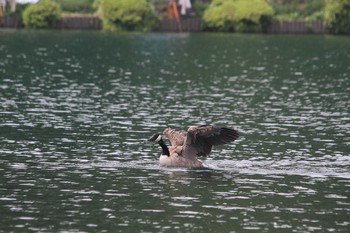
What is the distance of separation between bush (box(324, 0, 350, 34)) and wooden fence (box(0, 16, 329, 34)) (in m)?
2.19

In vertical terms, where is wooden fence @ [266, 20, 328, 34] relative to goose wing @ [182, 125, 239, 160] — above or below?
below

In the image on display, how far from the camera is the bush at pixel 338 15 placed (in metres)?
125

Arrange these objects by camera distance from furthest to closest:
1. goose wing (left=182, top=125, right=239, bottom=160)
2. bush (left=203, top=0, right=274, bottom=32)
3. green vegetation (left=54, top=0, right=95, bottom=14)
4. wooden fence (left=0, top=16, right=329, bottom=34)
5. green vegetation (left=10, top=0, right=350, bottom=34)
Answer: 1. green vegetation (left=54, top=0, right=95, bottom=14)
2. bush (left=203, top=0, right=274, bottom=32)
3. wooden fence (left=0, top=16, right=329, bottom=34)
4. green vegetation (left=10, top=0, right=350, bottom=34)
5. goose wing (left=182, top=125, right=239, bottom=160)

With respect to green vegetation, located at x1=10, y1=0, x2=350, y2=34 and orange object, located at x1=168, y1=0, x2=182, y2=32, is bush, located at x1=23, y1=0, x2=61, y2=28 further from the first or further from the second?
orange object, located at x1=168, y1=0, x2=182, y2=32

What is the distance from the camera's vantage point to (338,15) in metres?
125

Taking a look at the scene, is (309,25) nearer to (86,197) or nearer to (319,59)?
(319,59)

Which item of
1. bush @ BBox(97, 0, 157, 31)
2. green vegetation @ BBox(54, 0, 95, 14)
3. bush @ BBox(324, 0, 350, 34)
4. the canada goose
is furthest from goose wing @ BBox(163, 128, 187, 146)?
green vegetation @ BBox(54, 0, 95, 14)

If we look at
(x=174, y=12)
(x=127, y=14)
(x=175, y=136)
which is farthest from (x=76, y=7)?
(x=175, y=136)

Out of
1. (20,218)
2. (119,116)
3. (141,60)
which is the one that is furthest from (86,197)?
(141,60)

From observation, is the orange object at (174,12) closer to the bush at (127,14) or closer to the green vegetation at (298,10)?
the bush at (127,14)

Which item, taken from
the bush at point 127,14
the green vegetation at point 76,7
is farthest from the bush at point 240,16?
the green vegetation at point 76,7

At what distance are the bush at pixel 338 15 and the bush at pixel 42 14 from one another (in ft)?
98.0

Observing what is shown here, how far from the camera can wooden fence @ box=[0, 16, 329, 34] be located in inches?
5049

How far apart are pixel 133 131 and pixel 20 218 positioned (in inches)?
739
